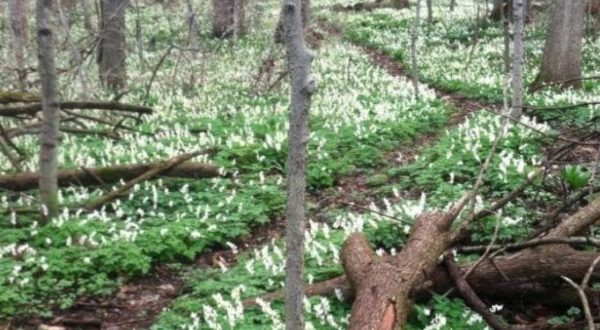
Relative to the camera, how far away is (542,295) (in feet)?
17.3

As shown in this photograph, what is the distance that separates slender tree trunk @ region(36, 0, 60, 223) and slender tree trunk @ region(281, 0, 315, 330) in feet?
13.4

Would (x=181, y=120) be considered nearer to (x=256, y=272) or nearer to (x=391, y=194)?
(x=391, y=194)

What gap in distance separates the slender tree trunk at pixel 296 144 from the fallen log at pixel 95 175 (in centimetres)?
509

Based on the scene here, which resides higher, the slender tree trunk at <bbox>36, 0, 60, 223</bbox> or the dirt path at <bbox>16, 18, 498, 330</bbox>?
the slender tree trunk at <bbox>36, 0, 60, 223</bbox>

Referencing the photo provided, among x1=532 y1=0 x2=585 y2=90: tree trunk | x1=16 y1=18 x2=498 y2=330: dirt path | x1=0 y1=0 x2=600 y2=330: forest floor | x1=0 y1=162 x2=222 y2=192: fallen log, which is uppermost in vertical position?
x1=532 y1=0 x2=585 y2=90: tree trunk

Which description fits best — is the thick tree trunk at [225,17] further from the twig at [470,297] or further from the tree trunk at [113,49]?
the twig at [470,297]

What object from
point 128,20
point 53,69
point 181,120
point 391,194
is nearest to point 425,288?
point 391,194

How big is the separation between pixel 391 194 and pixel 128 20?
31504 mm

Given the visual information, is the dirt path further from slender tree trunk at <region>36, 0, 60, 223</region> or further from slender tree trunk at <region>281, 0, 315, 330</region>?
slender tree trunk at <region>281, 0, 315, 330</region>

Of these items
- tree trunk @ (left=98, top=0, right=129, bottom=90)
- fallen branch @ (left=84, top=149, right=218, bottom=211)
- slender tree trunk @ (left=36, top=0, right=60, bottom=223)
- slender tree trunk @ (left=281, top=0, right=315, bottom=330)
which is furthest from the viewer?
tree trunk @ (left=98, top=0, right=129, bottom=90)

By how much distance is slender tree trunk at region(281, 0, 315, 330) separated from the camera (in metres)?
3.75

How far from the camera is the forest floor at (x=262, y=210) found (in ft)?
19.2

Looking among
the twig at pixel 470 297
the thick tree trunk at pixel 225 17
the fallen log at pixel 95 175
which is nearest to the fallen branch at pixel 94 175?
the fallen log at pixel 95 175

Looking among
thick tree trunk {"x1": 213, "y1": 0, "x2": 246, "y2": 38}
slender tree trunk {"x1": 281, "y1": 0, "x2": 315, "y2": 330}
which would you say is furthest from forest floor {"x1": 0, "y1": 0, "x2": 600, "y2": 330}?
thick tree trunk {"x1": 213, "y1": 0, "x2": 246, "y2": 38}
